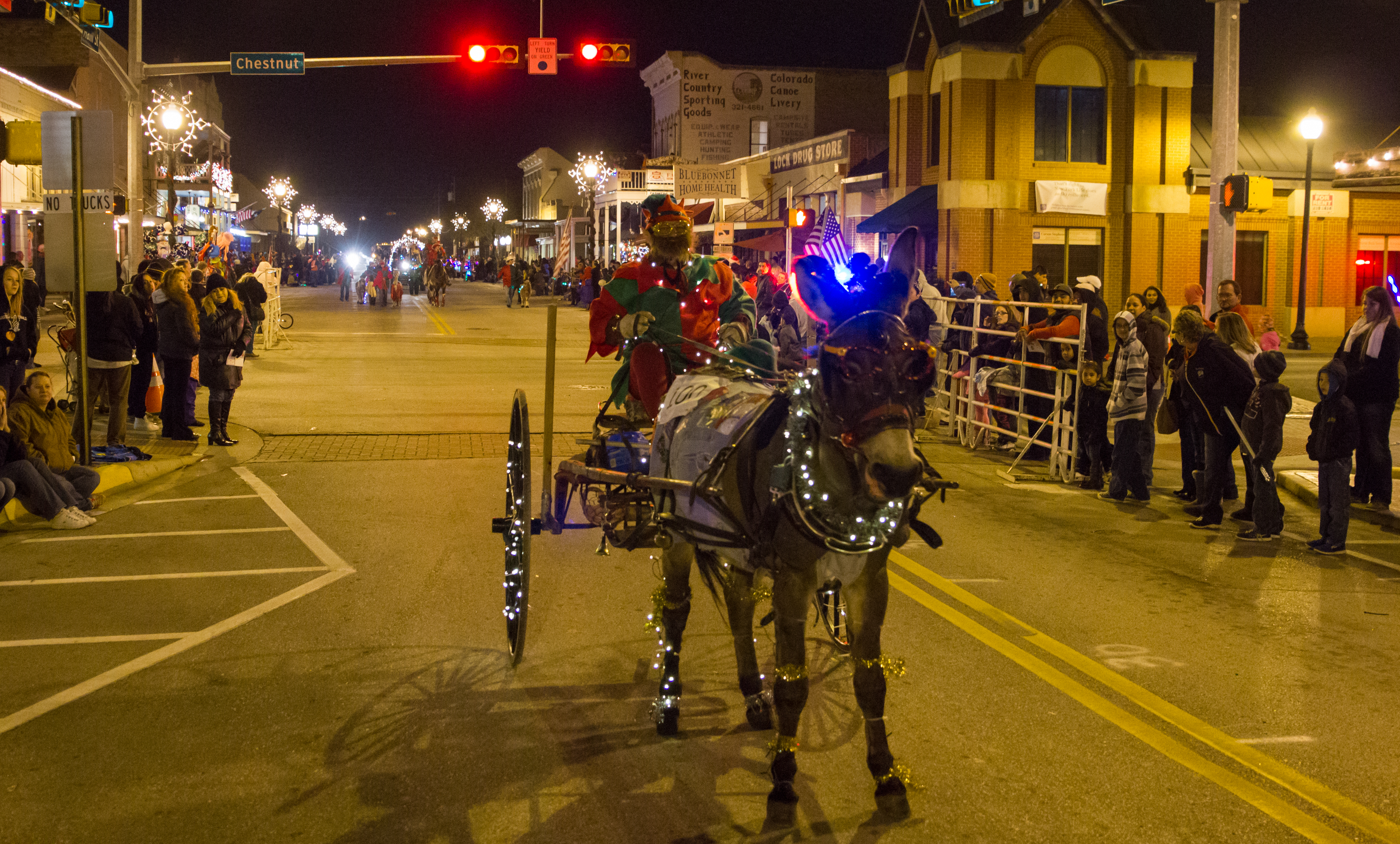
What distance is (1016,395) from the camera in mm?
14281

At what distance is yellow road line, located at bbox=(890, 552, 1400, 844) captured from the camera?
448 cm

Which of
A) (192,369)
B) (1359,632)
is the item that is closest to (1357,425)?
(1359,632)

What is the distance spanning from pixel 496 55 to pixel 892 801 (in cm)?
2061

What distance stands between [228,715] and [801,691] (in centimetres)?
263

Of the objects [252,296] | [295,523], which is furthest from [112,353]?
[252,296]

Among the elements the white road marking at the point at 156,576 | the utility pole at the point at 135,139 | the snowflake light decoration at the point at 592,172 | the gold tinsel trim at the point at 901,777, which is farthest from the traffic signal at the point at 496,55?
the snowflake light decoration at the point at 592,172

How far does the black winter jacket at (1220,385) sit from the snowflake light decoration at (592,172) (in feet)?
139

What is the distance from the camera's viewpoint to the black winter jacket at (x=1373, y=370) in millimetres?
9688

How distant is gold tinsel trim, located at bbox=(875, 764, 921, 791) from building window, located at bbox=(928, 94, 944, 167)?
27671 mm

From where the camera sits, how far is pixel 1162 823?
4363mm

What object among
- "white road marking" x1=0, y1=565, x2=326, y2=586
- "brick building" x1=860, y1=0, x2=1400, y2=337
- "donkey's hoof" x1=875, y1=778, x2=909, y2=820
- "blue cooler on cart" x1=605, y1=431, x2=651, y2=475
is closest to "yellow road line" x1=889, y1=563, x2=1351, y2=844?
"donkey's hoof" x1=875, y1=778, x2=909, y2=820

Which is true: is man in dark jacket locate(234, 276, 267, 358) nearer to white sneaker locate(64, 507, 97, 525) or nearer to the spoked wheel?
white sneaker locate(64, 507, 97, 525)

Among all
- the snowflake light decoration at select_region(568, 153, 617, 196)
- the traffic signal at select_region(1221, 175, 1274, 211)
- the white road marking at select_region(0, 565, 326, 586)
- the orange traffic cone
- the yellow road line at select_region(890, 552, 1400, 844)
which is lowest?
the yellow road line at select_region(890, 552, 1400, 844)

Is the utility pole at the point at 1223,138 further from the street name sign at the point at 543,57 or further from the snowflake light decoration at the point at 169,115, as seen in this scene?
the snowflake light decoration at the point at 169,115
